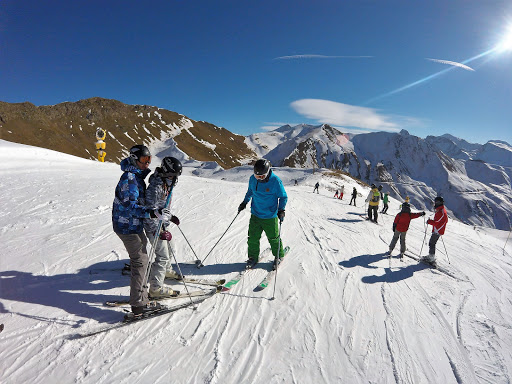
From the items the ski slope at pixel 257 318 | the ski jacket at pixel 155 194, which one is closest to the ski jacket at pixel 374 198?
the ski slope at pixel 257 318

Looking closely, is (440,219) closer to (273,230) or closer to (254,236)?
(273,230)

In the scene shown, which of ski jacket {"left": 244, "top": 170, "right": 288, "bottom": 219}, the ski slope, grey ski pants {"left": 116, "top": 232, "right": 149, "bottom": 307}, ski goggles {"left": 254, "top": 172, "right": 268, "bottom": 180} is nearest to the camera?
the ski slope

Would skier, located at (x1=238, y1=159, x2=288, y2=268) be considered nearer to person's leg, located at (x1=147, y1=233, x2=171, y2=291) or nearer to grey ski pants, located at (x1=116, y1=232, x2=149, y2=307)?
person's leg, located at (x1=147, y1=233, x2=171, y2=291)

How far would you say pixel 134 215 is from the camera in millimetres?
3693

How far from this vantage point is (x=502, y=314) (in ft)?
Answer: 16.1

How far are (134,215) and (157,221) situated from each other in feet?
1.95

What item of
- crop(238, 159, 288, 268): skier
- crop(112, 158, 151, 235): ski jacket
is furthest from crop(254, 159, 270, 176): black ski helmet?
crop(112, 158, 151, 235): ski jacket

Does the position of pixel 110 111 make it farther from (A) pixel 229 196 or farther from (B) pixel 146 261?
(B) pixel 146 261

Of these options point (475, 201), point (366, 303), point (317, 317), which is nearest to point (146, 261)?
point (317, 317)

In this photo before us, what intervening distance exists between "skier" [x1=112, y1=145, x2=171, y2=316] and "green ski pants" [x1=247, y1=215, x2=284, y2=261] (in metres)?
2.37

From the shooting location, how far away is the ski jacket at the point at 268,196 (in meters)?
5.40

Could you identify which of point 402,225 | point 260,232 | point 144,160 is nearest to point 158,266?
point 144,160

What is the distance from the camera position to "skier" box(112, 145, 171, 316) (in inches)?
142

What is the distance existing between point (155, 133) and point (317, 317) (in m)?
139
